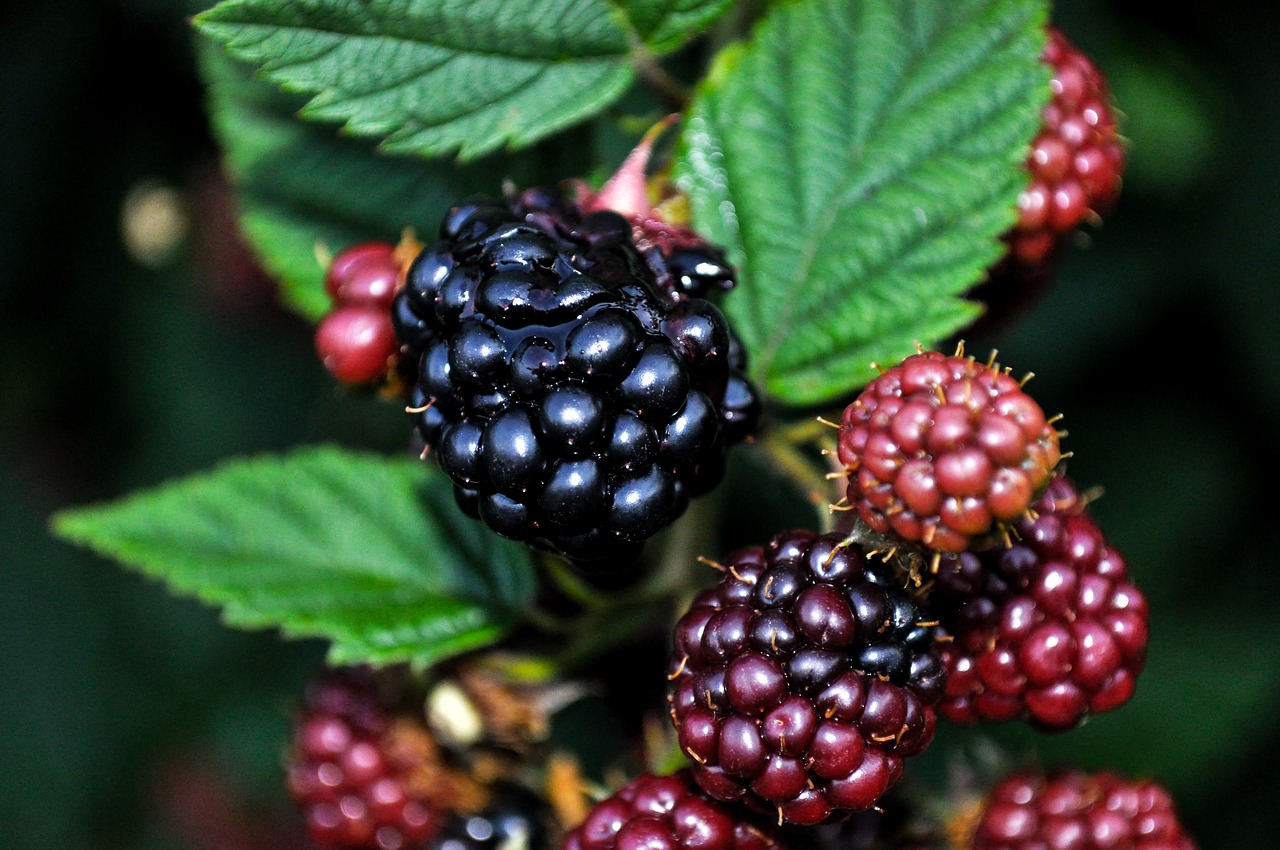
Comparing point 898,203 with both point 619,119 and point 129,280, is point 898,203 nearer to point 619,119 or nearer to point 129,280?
point 619,119

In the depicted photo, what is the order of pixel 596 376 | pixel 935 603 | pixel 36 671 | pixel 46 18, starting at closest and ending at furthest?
pixel 596 376
pixel 935 603
pixel 46 18
pixel 36 671

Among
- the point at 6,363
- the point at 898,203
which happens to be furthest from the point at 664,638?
the point at 6,363

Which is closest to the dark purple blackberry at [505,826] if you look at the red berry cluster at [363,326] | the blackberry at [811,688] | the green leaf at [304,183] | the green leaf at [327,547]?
the green leaf at [327,547]

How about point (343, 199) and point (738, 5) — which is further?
point (343, 199)

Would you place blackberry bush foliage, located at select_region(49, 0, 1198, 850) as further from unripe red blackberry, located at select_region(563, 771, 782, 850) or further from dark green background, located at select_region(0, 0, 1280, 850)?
dark green background, located at select_region(0, 0, 1280, 850)

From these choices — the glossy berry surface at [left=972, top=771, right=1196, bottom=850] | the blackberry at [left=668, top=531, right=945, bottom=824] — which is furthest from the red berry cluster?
the glossy berry surface at [left=972, top=771, right=1196, bottom=850]
